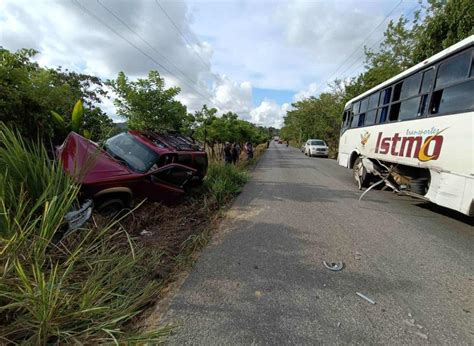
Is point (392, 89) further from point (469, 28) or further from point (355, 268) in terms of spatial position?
point (355, 268)

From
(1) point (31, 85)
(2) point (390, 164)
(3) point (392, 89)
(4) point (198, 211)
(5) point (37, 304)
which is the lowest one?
(4) point (198, 211)

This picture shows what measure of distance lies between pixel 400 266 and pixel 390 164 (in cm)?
463

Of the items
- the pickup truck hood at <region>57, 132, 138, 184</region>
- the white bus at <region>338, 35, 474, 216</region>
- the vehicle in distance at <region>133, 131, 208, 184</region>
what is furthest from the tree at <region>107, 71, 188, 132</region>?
the white bus at <region>338, 35, 474, 216</region>

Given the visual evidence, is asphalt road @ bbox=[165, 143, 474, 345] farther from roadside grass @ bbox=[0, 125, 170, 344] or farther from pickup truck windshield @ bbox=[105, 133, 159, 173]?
pickup truck windshield @ bbox=[105, 133, 159, 173]

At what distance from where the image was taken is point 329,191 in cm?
806

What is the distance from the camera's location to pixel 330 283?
2.94 meters

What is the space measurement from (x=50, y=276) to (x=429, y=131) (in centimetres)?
663

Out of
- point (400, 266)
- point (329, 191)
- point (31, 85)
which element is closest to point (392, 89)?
point (329, 191)

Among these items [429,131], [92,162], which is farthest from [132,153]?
[429,131]

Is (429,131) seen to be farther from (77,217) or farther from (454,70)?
(77,217)

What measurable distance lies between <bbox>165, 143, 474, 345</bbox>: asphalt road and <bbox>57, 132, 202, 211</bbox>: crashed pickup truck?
5.43 feet

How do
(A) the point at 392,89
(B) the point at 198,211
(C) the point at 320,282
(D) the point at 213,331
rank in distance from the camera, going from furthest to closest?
(A) the point at 392,89
(B) the point at 198,211
(C) the point at 320,282
(D) the point at 213,331

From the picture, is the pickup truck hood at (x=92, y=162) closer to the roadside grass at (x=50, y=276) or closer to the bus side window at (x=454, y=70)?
the roadside grass at (x=50, y=276)

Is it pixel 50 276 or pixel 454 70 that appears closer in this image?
pixel 50 276
